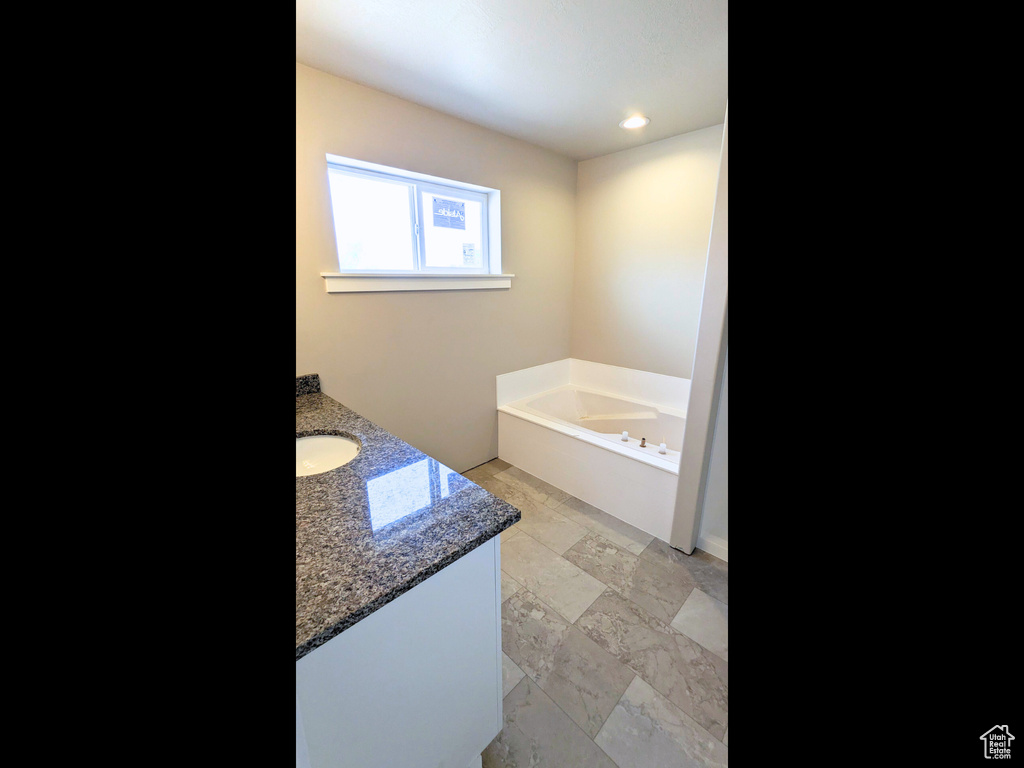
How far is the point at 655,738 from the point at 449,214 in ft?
7.65

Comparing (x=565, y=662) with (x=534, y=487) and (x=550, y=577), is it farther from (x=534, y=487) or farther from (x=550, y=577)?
(x=534, y=487)

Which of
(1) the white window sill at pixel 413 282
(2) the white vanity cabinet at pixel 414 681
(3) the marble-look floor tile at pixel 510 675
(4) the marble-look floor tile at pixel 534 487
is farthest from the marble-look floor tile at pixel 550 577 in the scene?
(1) the white window sill at pixel 413 282

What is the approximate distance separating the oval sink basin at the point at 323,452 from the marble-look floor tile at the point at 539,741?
84 cm

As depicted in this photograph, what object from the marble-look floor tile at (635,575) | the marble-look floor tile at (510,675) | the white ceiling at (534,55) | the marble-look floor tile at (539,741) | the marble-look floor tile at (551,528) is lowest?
the marble-look floor tile at (539,741)

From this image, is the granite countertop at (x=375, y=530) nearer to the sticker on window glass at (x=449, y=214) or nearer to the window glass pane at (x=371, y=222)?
the window glass pane at (x=371, y=222)

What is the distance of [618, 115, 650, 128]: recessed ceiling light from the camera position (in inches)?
85.0

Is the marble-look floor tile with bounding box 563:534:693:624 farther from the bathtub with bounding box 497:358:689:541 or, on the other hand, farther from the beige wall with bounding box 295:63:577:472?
the beige wall with bounding box 295:63:577:472

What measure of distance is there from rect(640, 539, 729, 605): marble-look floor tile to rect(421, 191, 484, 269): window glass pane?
5.77 feet

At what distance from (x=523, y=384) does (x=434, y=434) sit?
28.7 inches

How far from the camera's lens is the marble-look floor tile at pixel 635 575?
5.26ft

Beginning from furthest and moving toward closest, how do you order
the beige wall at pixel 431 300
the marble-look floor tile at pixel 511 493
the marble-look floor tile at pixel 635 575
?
the marble-look floor tile at pixel 511 493, the beige wall at pixel 431 300, the marble-look floor tile at pixel 635 575
